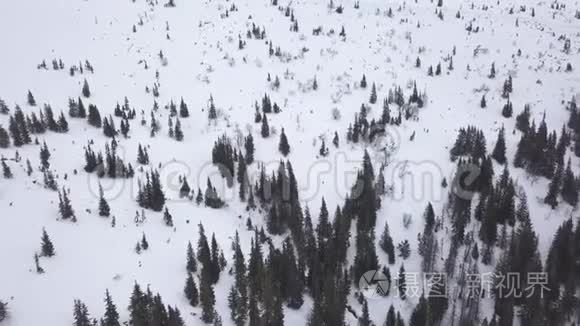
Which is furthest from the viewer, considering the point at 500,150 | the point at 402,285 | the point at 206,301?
the point at 500,150

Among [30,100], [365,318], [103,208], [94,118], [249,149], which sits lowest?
[365,318]

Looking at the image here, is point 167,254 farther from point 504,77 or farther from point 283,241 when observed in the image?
point 504,77

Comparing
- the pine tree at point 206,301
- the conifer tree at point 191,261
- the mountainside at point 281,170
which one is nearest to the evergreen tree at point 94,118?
the mountainside at point 281,170

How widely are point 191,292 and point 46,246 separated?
1904 centimetres

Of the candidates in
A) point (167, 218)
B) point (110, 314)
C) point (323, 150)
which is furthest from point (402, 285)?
point (110, 314)

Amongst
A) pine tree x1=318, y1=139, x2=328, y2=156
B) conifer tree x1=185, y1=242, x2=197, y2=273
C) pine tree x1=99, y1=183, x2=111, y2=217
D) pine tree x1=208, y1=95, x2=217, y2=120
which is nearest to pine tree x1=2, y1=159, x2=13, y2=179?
pine tree x1=99, y1=183, x2=111, y2=217

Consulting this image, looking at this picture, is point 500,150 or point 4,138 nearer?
point 4,138

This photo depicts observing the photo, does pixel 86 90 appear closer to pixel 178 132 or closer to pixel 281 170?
pixel 178 132

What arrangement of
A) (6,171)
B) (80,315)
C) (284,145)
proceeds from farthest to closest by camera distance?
(284,145), (6,171), (80,315)

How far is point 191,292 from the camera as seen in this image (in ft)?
198

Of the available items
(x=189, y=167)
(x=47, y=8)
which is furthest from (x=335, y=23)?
(x=47, y=8)

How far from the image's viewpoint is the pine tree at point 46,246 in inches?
2329

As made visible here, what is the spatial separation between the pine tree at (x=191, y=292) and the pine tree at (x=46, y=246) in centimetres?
1753

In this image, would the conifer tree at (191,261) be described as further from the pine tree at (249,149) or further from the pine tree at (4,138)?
the pine tree at (4,138)
